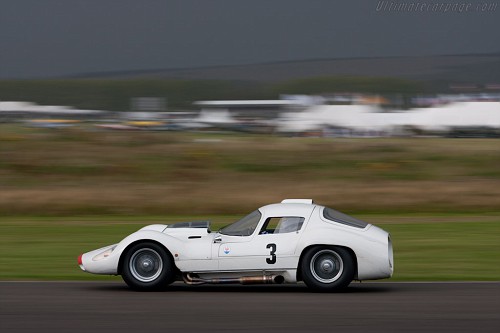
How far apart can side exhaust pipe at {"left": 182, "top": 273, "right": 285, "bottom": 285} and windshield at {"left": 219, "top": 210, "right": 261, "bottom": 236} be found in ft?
1.62

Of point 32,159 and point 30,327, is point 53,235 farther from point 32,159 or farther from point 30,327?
point 32,159

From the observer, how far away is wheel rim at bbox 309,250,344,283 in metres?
8.59

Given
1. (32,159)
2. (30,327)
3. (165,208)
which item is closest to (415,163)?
(165,208)

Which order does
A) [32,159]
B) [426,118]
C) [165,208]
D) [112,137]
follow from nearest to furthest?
[165,208] < [32,159] < [112,137] < [426,118]

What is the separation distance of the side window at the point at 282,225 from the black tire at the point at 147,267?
1.11m

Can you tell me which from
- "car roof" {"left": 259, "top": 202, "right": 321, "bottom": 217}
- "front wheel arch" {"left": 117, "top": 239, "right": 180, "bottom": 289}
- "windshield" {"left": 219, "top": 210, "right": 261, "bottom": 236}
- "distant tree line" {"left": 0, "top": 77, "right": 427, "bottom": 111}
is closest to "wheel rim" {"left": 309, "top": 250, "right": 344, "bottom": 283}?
"car roof" {"left": 259, "top": 202, "right": 321, "bottom": 217}

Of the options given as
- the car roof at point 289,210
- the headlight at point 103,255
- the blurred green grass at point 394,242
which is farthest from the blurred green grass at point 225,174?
the headlight at point 103,255

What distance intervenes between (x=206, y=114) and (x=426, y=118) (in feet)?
54.2

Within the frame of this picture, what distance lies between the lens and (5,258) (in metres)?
13.1

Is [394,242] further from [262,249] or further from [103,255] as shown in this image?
[103,255]

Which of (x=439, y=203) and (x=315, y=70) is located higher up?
(x=315, y=70)

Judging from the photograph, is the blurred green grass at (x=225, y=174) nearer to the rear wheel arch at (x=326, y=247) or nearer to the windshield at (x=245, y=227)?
the windshield at (x=245, y=227)

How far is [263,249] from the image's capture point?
8.69 meters

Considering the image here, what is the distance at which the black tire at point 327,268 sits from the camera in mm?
8519
